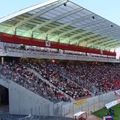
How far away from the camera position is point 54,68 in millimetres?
46156

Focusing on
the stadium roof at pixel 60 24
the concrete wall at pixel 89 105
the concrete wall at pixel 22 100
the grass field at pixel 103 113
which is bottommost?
the grass field at pixel 103 113

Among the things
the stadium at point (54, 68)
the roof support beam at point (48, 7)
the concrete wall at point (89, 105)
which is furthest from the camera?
the roof support beam at point (48, 7)

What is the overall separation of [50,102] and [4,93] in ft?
31.0

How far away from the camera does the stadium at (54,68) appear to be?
31359mm

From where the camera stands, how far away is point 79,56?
55031 mm

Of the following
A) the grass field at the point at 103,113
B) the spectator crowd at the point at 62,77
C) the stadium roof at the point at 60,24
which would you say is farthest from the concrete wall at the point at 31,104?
the stadium roof at the point at 60,24

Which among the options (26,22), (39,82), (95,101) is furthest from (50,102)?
(26,22)

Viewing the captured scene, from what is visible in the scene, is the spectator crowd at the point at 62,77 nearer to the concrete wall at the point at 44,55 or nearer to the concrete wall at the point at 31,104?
the concrete wall at the point at 31,104

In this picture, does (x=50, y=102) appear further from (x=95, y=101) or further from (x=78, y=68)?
(x=78, y=68)

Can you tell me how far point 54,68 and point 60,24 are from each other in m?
5.69

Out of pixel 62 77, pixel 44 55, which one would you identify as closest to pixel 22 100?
pixel 62 77

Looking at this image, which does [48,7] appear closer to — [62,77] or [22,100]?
[62,77]

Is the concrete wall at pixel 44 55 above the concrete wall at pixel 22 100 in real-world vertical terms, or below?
above

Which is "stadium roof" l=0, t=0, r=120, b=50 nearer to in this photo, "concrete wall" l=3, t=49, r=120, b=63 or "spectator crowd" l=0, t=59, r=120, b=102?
"concrete wall" l=3, t=49, r=120, b=63
